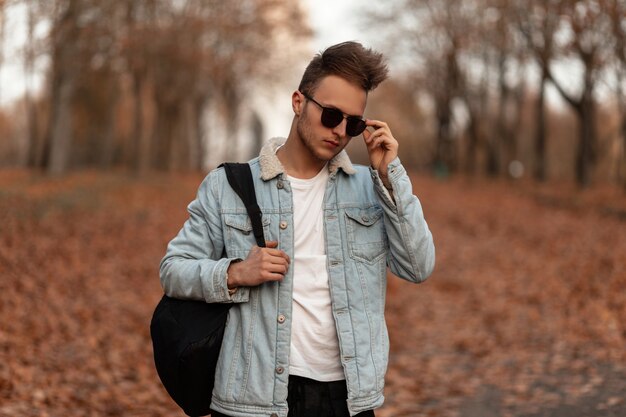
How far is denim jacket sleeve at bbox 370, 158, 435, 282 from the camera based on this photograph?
2752 millimetres

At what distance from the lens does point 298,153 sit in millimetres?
2916

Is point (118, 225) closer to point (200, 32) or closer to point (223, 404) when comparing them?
point (200, 32)

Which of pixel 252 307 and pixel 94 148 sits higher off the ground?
pixel 94 148

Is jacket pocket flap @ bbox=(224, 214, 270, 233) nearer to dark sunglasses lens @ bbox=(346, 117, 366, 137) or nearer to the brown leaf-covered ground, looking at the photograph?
dark sunglasses lens @ bbox=(346, 117, 366, 137)

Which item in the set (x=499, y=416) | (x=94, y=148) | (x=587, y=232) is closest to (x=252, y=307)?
(x=499, y=416)

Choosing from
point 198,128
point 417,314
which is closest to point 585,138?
point 417,314

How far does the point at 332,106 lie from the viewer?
2768mm

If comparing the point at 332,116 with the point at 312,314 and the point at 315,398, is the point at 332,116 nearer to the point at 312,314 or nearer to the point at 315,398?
the point at 312,314

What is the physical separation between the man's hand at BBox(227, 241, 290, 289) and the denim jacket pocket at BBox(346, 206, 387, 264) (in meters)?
0.29

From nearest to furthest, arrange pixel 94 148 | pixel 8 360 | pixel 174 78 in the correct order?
pixel 8 360, pixel 174 78, pixel 94 148

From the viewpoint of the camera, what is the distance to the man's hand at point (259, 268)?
263 centimetres

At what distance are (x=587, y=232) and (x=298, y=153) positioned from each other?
55.3ft

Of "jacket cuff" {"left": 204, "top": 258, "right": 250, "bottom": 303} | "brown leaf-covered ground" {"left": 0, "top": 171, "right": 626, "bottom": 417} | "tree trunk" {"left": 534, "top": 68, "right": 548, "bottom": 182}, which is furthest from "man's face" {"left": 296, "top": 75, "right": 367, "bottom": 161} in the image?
"tree trunk" {"left": 534, "top": 68, "right": 548, "bottom": 182}

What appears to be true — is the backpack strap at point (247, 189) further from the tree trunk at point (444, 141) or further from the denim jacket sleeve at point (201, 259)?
the tree trunk at point (444, 141)
